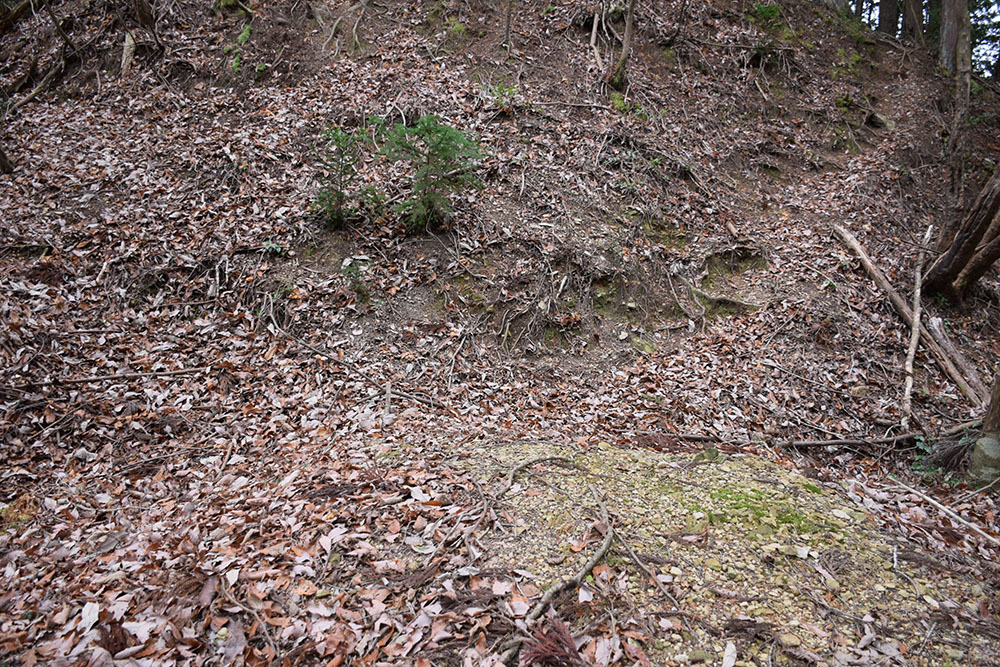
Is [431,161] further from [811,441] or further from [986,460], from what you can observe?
[986,460]

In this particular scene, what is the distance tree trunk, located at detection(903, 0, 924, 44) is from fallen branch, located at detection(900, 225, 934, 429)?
338 inches

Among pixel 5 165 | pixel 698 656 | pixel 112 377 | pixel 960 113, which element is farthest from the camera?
pixel 960 113

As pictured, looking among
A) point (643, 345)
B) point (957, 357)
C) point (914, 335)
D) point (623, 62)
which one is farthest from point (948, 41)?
point (643, 345)

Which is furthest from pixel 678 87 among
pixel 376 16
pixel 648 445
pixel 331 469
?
pixel 331 469

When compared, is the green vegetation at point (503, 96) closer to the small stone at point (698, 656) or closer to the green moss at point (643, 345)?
the green moss at point (643, 345)

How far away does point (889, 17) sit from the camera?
16094 mm

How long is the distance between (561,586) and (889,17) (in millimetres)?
21080

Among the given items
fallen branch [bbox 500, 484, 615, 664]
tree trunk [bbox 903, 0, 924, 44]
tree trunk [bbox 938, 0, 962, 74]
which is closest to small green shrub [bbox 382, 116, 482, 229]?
fallen branch [bbox 500, 484, 615, 664]

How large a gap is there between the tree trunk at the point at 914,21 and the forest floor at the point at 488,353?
0.85 m

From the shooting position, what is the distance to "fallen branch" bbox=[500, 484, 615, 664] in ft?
9.09

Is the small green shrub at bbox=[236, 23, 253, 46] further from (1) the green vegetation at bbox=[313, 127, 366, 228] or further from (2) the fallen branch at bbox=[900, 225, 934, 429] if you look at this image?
(2) the fallen branch at bbox=[900, 225, 934, 429]

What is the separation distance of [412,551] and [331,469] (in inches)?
58.3

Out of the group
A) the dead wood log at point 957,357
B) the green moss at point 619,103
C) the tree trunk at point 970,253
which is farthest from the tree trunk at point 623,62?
the dead wood log at point 957,357

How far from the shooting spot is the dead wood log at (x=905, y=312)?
655cm
